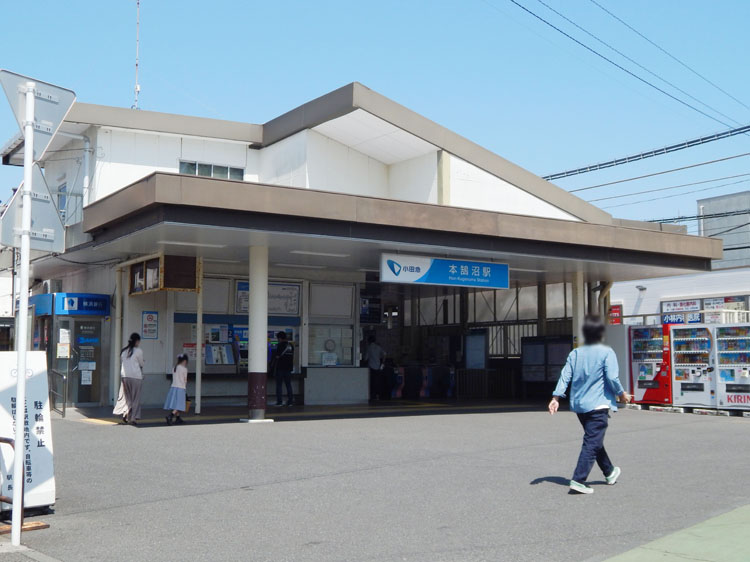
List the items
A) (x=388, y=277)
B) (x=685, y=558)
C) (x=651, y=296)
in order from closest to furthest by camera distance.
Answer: (x=685, y=558)
(x=388, y=277)
(x=651, y=296)

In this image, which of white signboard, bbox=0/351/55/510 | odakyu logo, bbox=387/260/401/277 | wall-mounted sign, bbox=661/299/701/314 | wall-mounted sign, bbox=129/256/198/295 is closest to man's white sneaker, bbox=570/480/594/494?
white signboard, bbox=0/351/55/510

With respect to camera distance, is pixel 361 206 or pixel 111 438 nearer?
pixel 111 438

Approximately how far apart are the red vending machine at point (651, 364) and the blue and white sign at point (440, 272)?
4.60 meters

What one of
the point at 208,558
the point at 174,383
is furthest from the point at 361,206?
the point at 208,558

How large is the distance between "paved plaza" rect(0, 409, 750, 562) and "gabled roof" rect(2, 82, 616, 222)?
27.8ft

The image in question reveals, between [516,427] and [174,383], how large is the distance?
6.52 metres

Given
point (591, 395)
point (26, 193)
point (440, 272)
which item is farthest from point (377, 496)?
point (440, 272)

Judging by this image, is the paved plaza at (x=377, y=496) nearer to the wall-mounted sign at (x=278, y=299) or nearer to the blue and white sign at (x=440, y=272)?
the blue and white sign at (x=440, y=272)

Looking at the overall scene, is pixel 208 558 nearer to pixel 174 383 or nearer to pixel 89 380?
pixel 174 383

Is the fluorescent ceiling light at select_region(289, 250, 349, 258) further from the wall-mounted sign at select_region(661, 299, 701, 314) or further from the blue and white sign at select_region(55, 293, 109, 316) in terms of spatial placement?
the wall-mounted sign at select_region(661, 299, 701, 314)

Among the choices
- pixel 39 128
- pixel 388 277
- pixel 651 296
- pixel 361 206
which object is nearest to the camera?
pixel 39 128

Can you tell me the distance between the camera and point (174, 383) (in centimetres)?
1543

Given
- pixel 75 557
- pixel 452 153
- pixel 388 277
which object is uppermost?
pixel 452 153

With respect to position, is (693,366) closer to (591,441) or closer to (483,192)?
(483,192)
